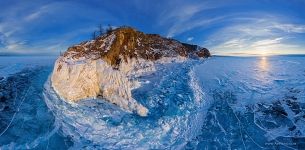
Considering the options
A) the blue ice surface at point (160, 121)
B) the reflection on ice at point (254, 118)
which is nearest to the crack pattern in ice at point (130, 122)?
the blue ice surface at point (160, 121)

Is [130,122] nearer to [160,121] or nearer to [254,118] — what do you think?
[160,121]

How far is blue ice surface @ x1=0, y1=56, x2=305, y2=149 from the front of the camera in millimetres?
10750

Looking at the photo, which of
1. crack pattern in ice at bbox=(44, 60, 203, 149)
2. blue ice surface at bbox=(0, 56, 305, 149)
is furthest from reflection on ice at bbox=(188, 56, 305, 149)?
crack pattern in ice at bbox=(44, 60, 203, 149)

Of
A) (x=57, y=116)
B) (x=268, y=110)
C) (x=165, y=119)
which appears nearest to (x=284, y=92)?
(x=268, y=110)

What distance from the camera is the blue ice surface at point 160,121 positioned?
1075cm

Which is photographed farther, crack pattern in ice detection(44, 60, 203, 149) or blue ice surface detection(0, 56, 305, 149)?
crack pattern in ice detection(44, 60, 203, 149)

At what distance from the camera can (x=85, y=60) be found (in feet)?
56.6

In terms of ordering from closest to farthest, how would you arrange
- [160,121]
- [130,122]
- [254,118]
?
1. [130,122]
2. [160,121]
3. [254,118]

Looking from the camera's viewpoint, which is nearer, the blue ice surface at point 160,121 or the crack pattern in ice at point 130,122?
the blue ice surface at point 160,121

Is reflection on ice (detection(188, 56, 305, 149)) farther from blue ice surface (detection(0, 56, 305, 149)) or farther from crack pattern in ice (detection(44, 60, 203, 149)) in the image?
crack pattern in ice (detection(44, 60, 203, 149))

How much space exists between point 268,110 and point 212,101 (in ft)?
10.6

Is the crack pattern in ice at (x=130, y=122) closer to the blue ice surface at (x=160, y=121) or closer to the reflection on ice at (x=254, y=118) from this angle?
the blue ice surface at (x=160, y=121)

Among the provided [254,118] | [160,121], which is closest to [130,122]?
[160,121]

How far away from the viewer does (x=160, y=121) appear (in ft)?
42.4
